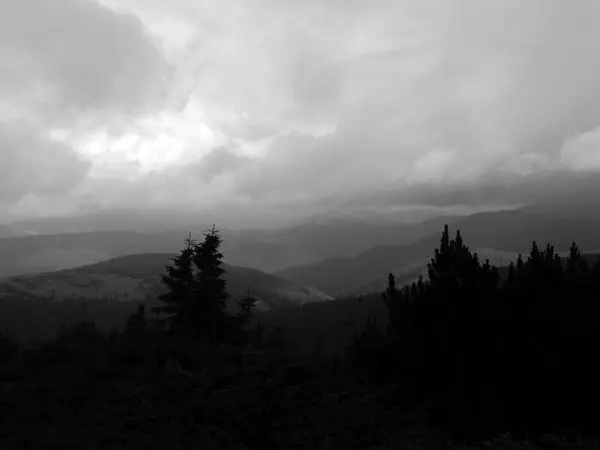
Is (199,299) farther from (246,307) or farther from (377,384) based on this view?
(377,384)

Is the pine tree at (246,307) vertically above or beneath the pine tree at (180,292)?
beneath

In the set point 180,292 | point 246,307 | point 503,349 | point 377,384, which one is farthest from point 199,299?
point 503,349

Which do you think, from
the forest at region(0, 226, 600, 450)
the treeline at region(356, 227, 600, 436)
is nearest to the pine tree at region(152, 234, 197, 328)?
the forest at region(0, 226, 600, 450)

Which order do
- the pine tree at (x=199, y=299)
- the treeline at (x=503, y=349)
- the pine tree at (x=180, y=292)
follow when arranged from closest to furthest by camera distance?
the treeline at (x=503, y=349) < the pine tree at (x=199, y=299) < the pine tree at (x=180, y=292)

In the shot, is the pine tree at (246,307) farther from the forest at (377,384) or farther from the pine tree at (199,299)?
the forest at (377,384)

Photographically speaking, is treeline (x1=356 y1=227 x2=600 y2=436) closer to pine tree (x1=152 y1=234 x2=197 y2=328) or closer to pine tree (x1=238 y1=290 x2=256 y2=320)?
pine tree (x1=152 y1=234 x2=197 y2=328)

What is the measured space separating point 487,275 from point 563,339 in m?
2.98

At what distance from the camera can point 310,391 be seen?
Result: 1773 centimetres

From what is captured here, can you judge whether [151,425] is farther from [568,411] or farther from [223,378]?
[568,411]

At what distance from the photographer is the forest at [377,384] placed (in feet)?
46.4

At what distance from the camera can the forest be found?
46.4 ft

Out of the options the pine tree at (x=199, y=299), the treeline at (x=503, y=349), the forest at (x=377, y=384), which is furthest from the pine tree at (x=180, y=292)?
the treeline at (x=503, y=349)

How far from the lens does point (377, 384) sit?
20.5m

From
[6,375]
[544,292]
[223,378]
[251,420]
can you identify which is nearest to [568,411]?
[544,292]
